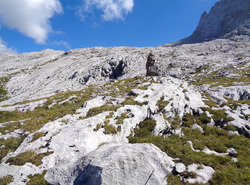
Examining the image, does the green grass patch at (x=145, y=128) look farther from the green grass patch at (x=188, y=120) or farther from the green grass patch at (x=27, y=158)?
the green grass patch at (x=27, y=158)

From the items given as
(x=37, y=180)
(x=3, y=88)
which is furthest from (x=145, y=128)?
(x=3, y=88)

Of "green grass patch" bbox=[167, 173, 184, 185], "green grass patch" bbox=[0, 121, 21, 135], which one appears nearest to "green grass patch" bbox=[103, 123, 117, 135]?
"green grass patch" bbox=[167, 173, 184, 185]

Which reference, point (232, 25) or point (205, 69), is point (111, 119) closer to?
point (205, 69)

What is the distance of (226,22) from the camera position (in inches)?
6727

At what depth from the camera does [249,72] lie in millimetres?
54094

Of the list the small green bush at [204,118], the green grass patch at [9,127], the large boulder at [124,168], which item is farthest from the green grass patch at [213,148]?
the green grass patch at [9,127]

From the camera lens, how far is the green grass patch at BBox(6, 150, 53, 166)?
352 inches

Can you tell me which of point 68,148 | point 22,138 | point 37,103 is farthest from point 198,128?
point 37,103

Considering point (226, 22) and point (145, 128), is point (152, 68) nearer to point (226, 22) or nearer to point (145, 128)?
point (145, 128)

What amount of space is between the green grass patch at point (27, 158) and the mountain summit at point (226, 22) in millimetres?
184107

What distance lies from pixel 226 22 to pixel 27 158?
240286mm

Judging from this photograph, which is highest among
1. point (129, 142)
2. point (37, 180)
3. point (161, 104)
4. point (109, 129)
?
point (161, 104)

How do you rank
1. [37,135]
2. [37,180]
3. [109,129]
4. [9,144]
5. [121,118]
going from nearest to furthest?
[37,180] → [9,144] → [37,135] → [109,129] → [121,118]

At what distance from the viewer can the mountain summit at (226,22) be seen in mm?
143675
